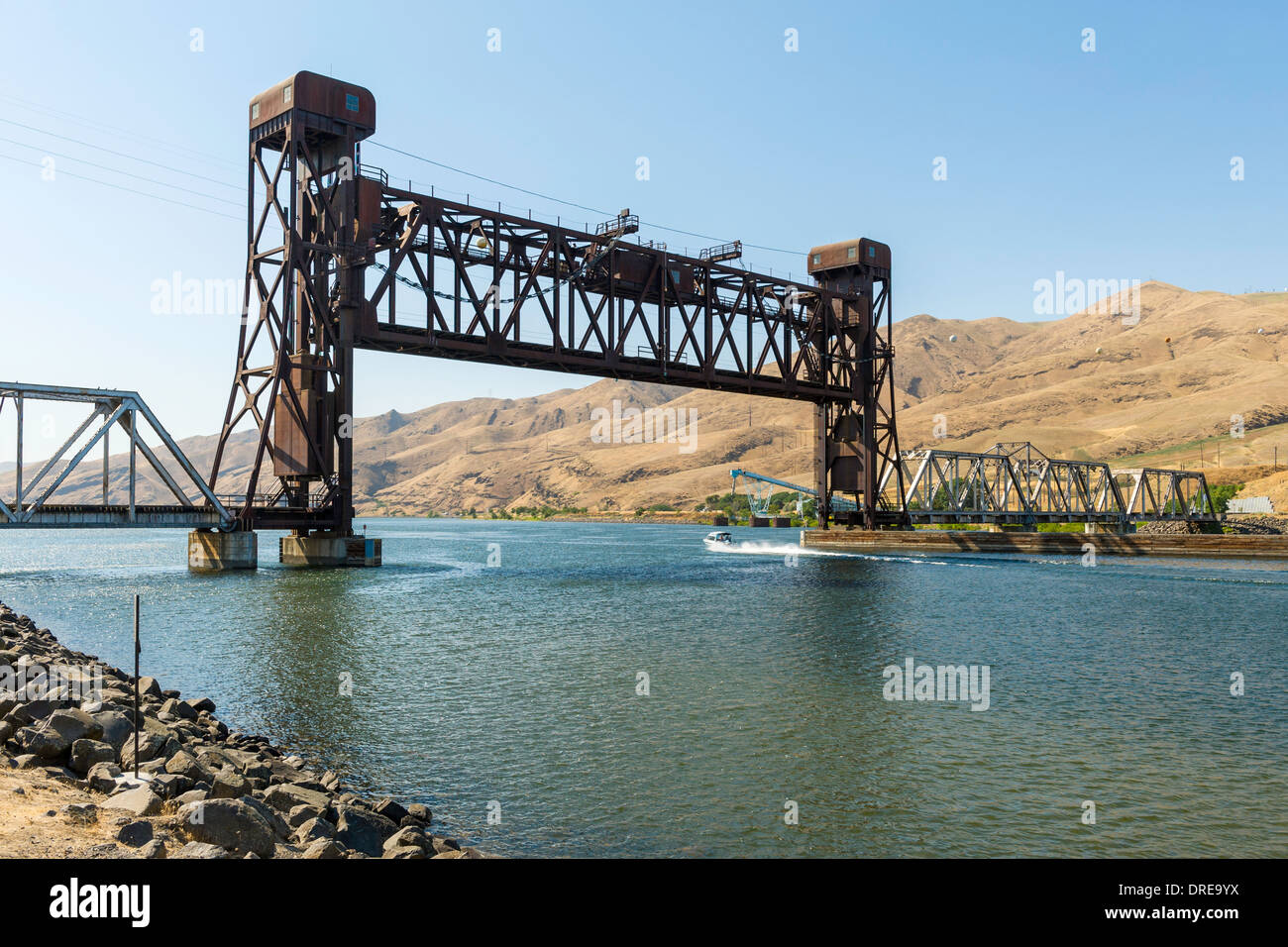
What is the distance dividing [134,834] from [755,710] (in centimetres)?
1447

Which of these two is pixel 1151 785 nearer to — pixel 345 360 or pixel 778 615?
pixel 778 615

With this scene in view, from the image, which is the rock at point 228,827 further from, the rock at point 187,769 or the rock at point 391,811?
the rock at point 391,811

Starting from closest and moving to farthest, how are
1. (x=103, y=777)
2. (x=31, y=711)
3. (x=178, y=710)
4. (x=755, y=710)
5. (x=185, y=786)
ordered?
(x=103, y=777) < (x=185, y=786) < (x=31, y=711) < (x=178, y=710) < (x=755, y=710)

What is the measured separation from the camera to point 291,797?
1306 cm

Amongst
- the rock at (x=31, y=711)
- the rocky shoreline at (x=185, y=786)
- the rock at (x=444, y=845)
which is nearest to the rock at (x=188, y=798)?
the rocky shoreline at (x=185, y=786)

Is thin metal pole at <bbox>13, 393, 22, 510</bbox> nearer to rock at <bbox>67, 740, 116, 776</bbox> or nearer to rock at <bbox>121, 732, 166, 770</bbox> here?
rock at <bbox>121, 732, 166, 770</bbox>

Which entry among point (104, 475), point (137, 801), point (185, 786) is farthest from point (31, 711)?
point (104, 475)

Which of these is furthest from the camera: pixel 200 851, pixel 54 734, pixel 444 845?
pixel 54 734

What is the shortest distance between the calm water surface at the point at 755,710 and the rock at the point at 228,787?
3.01 metres

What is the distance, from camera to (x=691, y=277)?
79.8 m

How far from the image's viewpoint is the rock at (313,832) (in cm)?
1124

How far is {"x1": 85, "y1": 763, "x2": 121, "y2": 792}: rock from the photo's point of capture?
460 inches

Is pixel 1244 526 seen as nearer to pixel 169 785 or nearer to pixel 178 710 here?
pixel 178 710

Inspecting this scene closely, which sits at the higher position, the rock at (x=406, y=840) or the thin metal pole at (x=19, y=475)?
the thin metal pole at (x=19, y=475)
